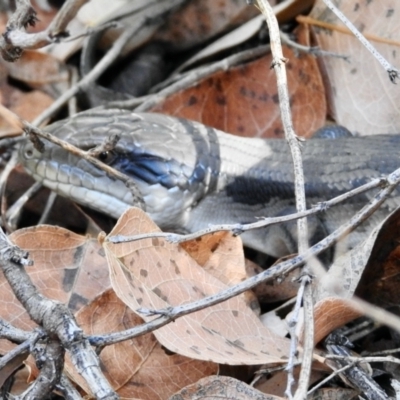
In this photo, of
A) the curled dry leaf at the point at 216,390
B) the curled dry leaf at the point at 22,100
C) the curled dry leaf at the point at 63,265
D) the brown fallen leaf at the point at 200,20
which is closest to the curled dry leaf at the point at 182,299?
the curled dry leaf at the point at 216,390

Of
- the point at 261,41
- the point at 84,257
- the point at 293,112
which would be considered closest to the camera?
the point at 84,257

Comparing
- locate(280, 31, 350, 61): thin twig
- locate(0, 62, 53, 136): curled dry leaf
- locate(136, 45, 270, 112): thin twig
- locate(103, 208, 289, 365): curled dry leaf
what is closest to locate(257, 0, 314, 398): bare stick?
locate(103, 208, 289, 365): curled dry leaf

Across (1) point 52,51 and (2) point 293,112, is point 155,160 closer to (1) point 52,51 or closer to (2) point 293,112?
(2) point 293,112

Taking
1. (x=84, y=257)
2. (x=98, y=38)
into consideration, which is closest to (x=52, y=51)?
(x=98, y=38)

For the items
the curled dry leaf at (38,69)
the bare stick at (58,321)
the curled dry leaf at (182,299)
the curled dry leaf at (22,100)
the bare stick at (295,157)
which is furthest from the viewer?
the curled dry leaf at (38,69)

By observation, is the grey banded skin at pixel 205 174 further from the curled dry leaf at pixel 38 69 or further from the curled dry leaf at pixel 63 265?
the curled dry leaf at pixel 38 69

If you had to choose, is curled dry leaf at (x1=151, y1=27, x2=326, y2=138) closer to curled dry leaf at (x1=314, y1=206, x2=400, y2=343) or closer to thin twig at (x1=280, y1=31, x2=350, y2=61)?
thin twig at (x1=280, y1=31, x2=350, y2=61)
